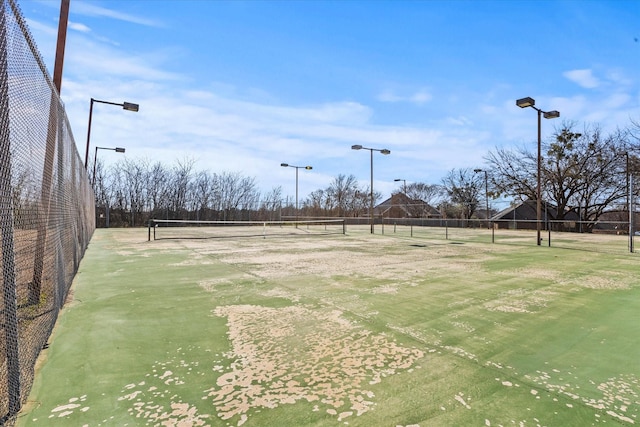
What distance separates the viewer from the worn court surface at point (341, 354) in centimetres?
208

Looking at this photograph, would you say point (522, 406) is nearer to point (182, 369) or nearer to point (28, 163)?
point (182, 369)

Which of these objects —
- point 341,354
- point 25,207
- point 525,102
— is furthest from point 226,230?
point 341,354

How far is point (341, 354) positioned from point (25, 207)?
262 centimetres

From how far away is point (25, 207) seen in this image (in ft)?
8.38

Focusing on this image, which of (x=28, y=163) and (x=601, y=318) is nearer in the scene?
(x=28, y=163)

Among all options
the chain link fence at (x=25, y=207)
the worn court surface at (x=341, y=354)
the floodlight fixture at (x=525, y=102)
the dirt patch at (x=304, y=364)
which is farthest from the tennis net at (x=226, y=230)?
the floodlight fixture at (x=525, y=102)

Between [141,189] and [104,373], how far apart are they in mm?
26952

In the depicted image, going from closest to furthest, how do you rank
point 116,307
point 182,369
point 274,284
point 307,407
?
1. point 307,407
2. point 182,369
3. point 116,307
4. point 274,284

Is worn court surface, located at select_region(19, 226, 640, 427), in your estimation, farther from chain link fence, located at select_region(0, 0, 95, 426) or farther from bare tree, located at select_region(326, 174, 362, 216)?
bare tree, located at select_region(326, 174, 362, 216)

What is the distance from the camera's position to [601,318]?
3.89m

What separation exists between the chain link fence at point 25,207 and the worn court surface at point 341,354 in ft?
0.65

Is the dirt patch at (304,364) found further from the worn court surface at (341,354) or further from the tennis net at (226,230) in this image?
the tennis net at (226,230)

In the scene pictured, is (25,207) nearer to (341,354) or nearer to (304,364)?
(304,364)

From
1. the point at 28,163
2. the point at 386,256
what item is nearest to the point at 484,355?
the point at 28,163
